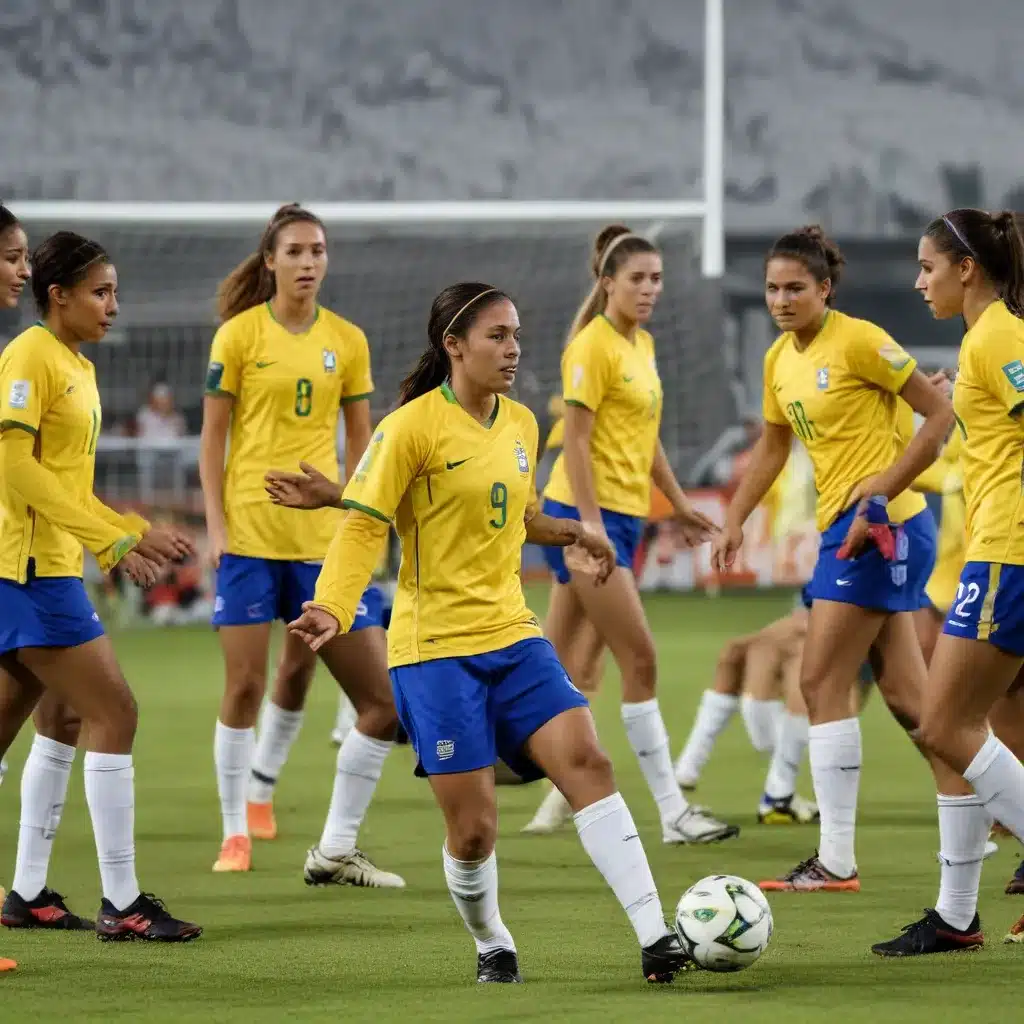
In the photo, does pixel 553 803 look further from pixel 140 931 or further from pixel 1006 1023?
pixel 1006 1023

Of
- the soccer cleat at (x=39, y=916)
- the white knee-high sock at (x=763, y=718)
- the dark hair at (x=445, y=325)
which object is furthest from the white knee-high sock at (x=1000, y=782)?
the white knee-high sock at (x=763, y=718)

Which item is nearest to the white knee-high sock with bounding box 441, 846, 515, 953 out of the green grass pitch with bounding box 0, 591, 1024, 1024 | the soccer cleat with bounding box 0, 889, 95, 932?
the green grass pitch with bounding box 0, 591, 1024, 1024

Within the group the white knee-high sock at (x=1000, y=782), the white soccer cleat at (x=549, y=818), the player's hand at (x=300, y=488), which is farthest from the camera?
the white soccer cleat at (x=549, y=818)

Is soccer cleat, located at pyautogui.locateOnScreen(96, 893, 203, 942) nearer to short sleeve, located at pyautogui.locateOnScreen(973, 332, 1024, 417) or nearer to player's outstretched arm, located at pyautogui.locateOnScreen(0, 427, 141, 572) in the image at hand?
player's outstretched arm, located at pyautogui.locateOnScreen(0, 427, 141, 572)

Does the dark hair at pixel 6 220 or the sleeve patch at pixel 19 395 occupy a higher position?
the dark hair at pixel 6 220

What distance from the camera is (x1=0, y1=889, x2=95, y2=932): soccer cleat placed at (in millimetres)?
5809

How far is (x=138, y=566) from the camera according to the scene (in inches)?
208

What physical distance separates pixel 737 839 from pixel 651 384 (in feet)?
5.93

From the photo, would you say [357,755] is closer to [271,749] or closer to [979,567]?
[271,749]

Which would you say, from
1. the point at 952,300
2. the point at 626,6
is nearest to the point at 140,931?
the point at 952,300

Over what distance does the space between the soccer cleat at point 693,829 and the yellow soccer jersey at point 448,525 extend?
8.63 feet

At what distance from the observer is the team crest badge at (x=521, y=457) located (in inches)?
199

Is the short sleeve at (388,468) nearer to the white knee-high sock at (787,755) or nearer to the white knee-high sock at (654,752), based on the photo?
the white knee-high sock at (654,752)

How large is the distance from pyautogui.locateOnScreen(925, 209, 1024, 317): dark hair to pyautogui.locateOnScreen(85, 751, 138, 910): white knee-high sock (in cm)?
274
